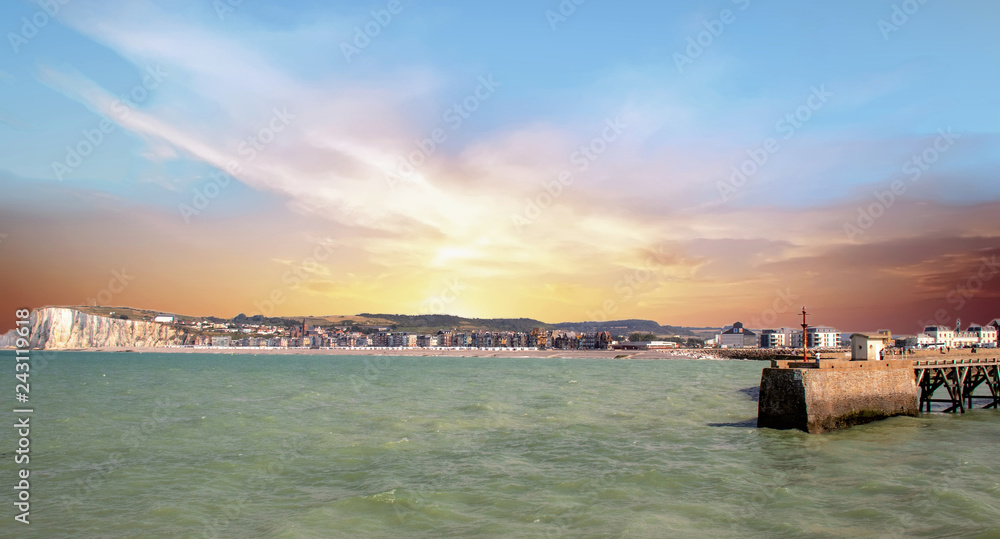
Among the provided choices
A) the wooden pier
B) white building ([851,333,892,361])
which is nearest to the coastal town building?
white building ([851,333,892,361])

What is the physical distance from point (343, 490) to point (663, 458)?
12.4 metres

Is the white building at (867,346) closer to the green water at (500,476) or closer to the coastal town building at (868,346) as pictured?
the coastal town building at (868,346)

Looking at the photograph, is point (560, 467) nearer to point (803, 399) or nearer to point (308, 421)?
point (803, 399)

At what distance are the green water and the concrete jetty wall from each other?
107 cm

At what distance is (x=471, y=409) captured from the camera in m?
40.9

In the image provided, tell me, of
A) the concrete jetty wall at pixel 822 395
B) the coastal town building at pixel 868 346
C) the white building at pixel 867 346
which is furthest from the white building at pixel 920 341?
the concrete jetty wall at pixel 822 395

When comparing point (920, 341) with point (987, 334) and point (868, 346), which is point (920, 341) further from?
point (868, 346)

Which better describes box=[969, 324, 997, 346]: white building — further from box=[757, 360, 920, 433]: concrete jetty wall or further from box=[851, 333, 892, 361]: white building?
box=[757, 360, 920, 433]: concrete jetty wall

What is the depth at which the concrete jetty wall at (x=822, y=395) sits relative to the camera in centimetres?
2789

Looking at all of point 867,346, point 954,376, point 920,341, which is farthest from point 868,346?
point 920,341

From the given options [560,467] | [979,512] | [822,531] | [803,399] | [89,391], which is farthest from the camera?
[89,391]

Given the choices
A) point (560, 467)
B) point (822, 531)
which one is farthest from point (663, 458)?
point (822, 531)

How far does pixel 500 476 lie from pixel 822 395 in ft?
58.6

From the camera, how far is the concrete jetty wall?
27.9 meters
